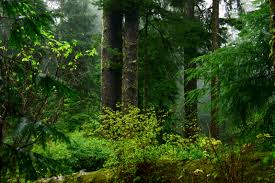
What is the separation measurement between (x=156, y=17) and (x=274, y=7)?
429 inches

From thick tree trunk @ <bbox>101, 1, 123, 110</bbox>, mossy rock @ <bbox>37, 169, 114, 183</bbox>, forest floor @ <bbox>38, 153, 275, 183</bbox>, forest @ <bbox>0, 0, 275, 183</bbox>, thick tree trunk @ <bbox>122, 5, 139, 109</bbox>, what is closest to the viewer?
forest @ <bbox>0, 0, 275, 183</bbox>

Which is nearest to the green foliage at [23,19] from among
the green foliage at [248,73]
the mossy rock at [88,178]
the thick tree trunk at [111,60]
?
the mossy rock at [88,178]

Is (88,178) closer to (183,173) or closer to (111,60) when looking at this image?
(183,173)

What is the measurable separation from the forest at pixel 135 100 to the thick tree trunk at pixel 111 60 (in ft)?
0.12

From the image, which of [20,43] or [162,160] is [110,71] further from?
[20,43]

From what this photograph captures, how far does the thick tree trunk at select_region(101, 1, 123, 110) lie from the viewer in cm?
1405

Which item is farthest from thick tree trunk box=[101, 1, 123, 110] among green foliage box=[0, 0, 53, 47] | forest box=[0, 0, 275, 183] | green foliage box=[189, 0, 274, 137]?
green foliage box=[0, 0, 53, 47]

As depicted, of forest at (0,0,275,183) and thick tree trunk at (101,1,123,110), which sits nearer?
forest at (0,0,275,183)

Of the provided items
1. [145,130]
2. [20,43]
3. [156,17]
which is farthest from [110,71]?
[20,43]

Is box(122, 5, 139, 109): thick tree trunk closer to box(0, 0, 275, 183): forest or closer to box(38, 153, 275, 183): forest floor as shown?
box(0, 0, 275, 183): forest

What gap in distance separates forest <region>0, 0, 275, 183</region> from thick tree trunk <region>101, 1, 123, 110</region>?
4 cm

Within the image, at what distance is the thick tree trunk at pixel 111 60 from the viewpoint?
14.0m

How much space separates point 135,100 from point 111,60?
2145mm

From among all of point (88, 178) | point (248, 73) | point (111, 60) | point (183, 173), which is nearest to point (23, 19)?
point (183, 173)
